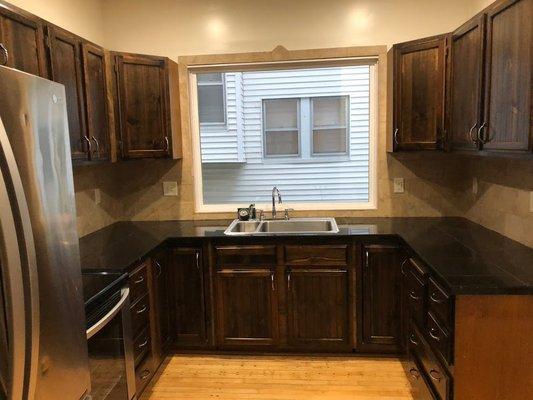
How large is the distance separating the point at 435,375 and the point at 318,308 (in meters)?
1.00

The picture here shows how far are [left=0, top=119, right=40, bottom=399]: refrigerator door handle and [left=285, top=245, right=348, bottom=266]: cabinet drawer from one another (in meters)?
1.88

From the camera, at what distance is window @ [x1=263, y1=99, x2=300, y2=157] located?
4.33 metres

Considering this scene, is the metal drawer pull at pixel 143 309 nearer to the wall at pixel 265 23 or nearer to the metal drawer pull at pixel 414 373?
the metal drawer pull at pixel 414 373

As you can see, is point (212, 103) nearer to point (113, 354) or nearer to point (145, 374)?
point (145, 374)

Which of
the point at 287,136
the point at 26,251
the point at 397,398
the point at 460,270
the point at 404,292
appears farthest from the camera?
the point at 287,136

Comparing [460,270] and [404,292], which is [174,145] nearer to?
[404,292]

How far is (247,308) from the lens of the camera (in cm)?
288

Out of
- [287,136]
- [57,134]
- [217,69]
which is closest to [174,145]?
[217,69]

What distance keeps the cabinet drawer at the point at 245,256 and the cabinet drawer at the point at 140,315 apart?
59 cm

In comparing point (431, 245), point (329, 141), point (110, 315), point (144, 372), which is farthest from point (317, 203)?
point (110, 315)

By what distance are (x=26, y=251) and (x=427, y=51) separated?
2661 mm

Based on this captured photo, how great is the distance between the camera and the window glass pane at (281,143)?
4.46 metres

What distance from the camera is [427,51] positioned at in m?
2.72

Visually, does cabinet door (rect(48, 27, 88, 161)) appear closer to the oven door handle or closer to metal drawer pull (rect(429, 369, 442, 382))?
the oven door handle
